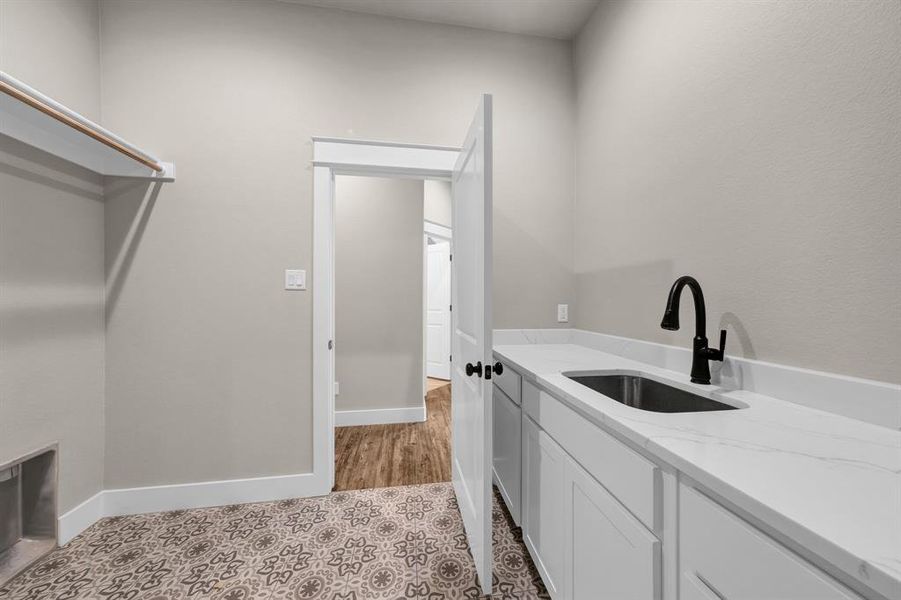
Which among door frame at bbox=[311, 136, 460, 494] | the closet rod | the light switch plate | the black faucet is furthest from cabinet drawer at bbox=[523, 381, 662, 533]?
the closet rod

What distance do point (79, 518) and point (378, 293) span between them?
222 cm

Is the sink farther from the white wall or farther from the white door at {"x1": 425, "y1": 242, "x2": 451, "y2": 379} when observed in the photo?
the white door at {"x1": 425, "y1": 242, "x2": 451, "y2": 379}

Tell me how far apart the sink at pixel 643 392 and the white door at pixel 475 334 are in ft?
1.29

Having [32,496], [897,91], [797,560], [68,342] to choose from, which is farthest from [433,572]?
[897,91]

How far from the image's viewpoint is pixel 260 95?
2.01 metres

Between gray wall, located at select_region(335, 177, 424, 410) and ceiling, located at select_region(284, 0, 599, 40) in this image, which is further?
gray wall, located at select_region(335, 177, 424, 410)

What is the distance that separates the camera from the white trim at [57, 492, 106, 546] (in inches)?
64.9

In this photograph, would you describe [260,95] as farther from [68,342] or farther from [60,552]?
[60,552]

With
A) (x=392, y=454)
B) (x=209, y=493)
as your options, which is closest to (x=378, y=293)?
(x=392, y=454)

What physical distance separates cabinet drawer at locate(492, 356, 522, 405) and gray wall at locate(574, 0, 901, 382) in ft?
2.06

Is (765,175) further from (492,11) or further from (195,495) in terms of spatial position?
(195,495)

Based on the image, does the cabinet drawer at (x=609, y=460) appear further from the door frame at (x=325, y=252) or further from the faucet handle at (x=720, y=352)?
the door frame at (x=325, y=252)

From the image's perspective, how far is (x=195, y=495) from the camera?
195cm

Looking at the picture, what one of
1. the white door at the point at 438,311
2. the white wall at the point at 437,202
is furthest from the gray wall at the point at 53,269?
the white door at the point at 438,311
